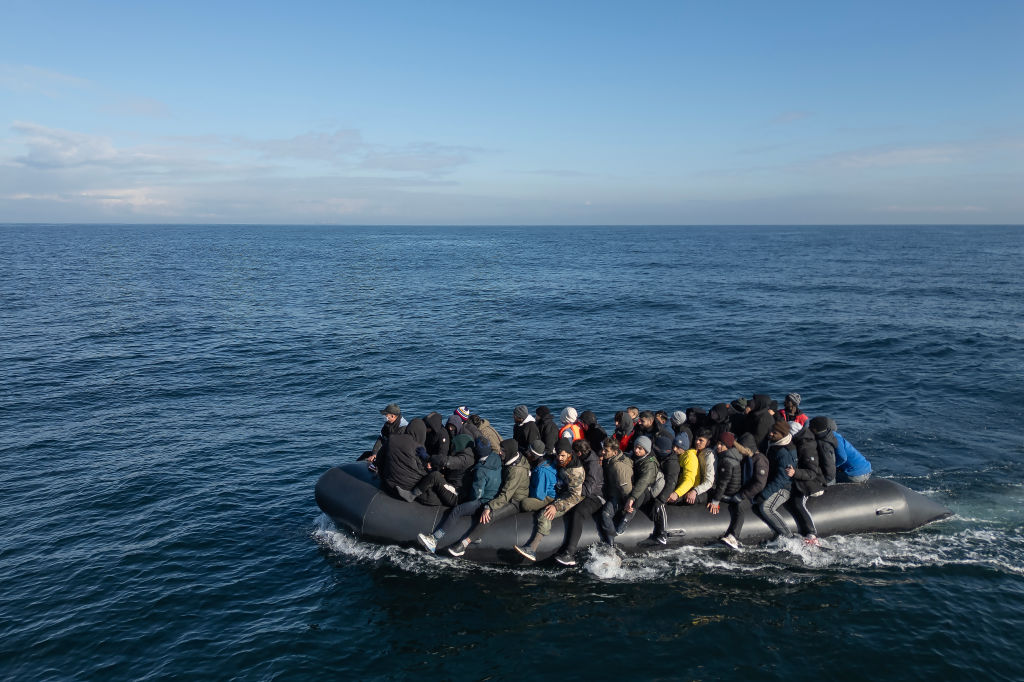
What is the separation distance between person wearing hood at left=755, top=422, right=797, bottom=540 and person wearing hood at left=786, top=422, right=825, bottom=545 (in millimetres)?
148

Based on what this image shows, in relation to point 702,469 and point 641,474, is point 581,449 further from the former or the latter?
point 702,469

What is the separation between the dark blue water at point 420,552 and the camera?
11.6 m

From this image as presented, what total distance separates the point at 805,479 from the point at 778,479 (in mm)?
593

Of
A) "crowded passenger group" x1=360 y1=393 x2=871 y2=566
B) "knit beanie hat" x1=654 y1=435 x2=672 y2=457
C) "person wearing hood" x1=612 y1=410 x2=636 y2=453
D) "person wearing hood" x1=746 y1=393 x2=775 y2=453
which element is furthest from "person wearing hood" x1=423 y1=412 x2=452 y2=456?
"person wearing hood" x1=746 y1=393 x2=775 y2=453

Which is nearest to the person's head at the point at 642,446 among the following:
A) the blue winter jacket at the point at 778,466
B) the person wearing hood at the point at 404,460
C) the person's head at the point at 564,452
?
the person's head at the point at 564,452

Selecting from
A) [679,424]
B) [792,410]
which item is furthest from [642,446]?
[792,410]

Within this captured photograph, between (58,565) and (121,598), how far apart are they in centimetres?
279

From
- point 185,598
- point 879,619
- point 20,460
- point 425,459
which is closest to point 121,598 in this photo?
point 185,598

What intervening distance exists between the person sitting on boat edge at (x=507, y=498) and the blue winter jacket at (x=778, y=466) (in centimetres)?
525

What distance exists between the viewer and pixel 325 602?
42.8 feet

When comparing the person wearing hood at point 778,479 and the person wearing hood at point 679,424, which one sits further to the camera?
the person wearing hood at point 679,424

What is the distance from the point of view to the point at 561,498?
13.5 m

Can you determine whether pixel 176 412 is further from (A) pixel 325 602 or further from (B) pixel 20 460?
(A) pixel 325 602

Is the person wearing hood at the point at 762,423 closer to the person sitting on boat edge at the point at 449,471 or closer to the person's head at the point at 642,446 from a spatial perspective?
the person's head at the point at 642,446
